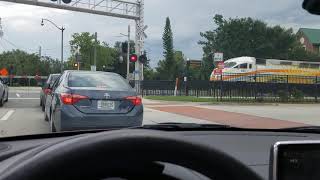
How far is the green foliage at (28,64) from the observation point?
9700 cm

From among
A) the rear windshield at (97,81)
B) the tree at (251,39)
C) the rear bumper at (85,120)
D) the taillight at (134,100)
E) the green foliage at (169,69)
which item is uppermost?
the tree at (251,39)

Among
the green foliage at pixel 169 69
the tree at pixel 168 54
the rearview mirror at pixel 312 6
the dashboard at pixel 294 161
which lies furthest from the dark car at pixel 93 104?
the tree at pixel 168 54

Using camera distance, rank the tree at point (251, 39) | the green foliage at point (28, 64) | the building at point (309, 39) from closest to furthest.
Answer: the tree at point (251, 39) < the green foliage at point (28, 64) < the building at point (309, 39)

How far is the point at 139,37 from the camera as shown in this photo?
44.2m

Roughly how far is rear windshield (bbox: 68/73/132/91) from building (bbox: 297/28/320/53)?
317ft

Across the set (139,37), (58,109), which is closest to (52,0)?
(139,37)

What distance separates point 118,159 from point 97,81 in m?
9.53

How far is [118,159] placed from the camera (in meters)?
1.77

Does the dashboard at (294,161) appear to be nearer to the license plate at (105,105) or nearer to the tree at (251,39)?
the license plate at (105,105)

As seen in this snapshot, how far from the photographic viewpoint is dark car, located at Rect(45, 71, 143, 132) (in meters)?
10.6

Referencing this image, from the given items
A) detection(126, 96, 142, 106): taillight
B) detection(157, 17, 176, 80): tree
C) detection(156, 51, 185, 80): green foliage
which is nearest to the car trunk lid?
detection(126, 96, 142, 106): taillight

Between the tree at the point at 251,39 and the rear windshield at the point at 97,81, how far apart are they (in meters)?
74.9

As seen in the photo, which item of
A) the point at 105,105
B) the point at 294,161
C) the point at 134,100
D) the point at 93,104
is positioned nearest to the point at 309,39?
the point at 134,100

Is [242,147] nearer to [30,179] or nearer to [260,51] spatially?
[30,179]
